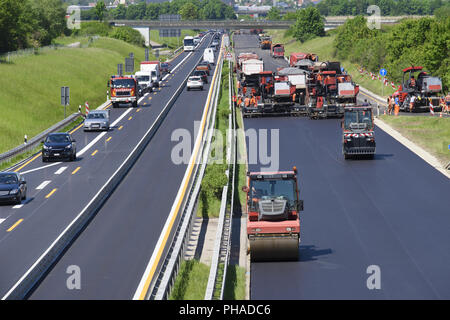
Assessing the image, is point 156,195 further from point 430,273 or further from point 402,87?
point 402,87

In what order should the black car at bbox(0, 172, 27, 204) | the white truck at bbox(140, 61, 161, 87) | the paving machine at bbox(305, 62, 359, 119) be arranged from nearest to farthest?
the black car at bbox(0, 172, 27, 204) → the paving machine at bbox(305, 62, 359, 119) → the white truck at bbox(140, 61, 161, 87)

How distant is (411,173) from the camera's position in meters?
42.3

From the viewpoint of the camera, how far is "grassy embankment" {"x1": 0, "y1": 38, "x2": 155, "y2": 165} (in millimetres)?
67688

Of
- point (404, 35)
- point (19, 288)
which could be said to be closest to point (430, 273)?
point (19, 288)

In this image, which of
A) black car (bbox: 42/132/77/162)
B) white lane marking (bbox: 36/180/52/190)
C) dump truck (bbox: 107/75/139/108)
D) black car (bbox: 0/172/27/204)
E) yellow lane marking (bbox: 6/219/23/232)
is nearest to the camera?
yellow lane marking (bbox: 6/219/23/232)

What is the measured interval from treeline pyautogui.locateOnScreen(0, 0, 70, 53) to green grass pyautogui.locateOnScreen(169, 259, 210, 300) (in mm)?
85168

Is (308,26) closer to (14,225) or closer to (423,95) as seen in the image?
(423,95)

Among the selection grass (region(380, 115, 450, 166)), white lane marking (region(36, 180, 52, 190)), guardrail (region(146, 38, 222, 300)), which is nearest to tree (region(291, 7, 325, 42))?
grass (region(380, 115, 450, 166))

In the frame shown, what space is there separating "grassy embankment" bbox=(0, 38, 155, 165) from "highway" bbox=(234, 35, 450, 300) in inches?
1018

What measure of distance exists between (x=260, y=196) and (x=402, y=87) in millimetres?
47395

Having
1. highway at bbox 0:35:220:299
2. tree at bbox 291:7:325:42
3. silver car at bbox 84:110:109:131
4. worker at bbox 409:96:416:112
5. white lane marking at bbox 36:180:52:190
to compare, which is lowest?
white lane marking at bbox 36:180:52:190

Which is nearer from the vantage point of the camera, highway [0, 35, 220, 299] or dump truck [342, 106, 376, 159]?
highway [0, 35, 220, 299]

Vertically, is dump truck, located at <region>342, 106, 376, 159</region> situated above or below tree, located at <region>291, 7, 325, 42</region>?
below

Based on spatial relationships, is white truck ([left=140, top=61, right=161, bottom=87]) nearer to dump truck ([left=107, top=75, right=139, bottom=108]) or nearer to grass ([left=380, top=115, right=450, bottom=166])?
dump truck ([left=107, top=75, right=139, bottom=108])
